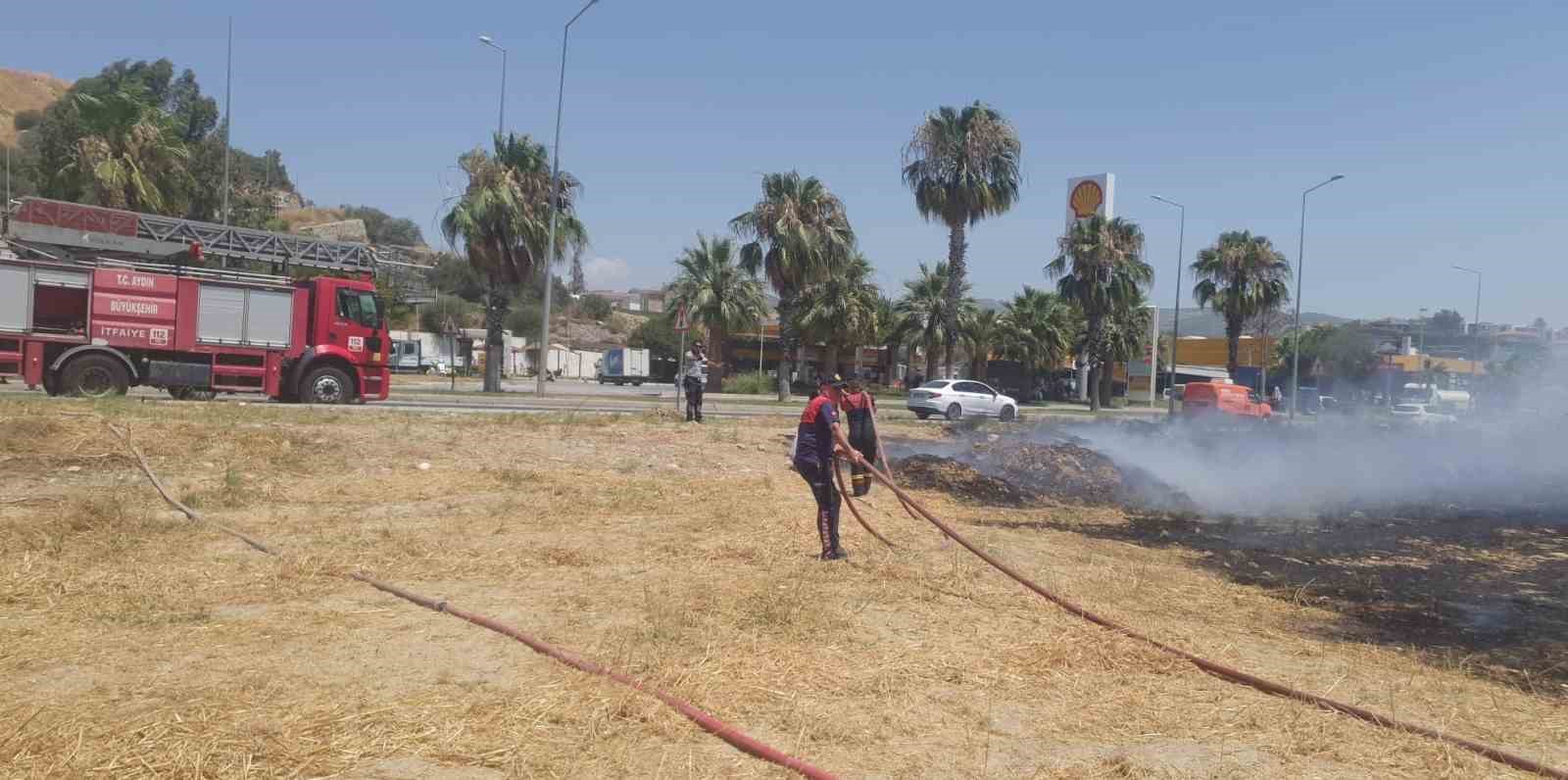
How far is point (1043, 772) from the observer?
14.6 feet

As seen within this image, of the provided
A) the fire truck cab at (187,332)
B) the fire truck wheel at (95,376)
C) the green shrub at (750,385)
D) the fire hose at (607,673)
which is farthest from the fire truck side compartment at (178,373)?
the green shrub at (750,385)

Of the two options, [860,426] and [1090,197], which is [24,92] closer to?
[1090,197]

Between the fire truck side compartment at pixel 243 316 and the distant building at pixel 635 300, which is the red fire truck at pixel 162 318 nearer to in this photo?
the fire truck side compartment at pixel 243 316

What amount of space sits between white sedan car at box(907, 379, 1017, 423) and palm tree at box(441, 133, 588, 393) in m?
11.8

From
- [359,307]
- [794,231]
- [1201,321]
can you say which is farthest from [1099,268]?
[1201,321]

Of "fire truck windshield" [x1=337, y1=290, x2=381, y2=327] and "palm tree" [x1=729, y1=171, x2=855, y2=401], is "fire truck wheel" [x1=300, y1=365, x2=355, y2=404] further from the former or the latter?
"palm tree" [x1=729, y1=171, x2=855, y2=401]

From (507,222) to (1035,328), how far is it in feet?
101

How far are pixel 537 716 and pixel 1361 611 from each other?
21.5 ft

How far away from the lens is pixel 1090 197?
53094mm

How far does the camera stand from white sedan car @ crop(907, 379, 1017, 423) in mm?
31781

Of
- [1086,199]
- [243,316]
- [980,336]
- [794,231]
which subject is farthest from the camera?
[1086,199]

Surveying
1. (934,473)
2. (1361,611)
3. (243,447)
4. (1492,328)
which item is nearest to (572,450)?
(243,447)

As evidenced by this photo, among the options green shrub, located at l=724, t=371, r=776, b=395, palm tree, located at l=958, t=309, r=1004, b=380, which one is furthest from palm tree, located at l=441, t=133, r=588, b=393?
palm tree, located at l=958, t=309, r=1004, b=380

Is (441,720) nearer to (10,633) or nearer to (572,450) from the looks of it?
(10,633)
